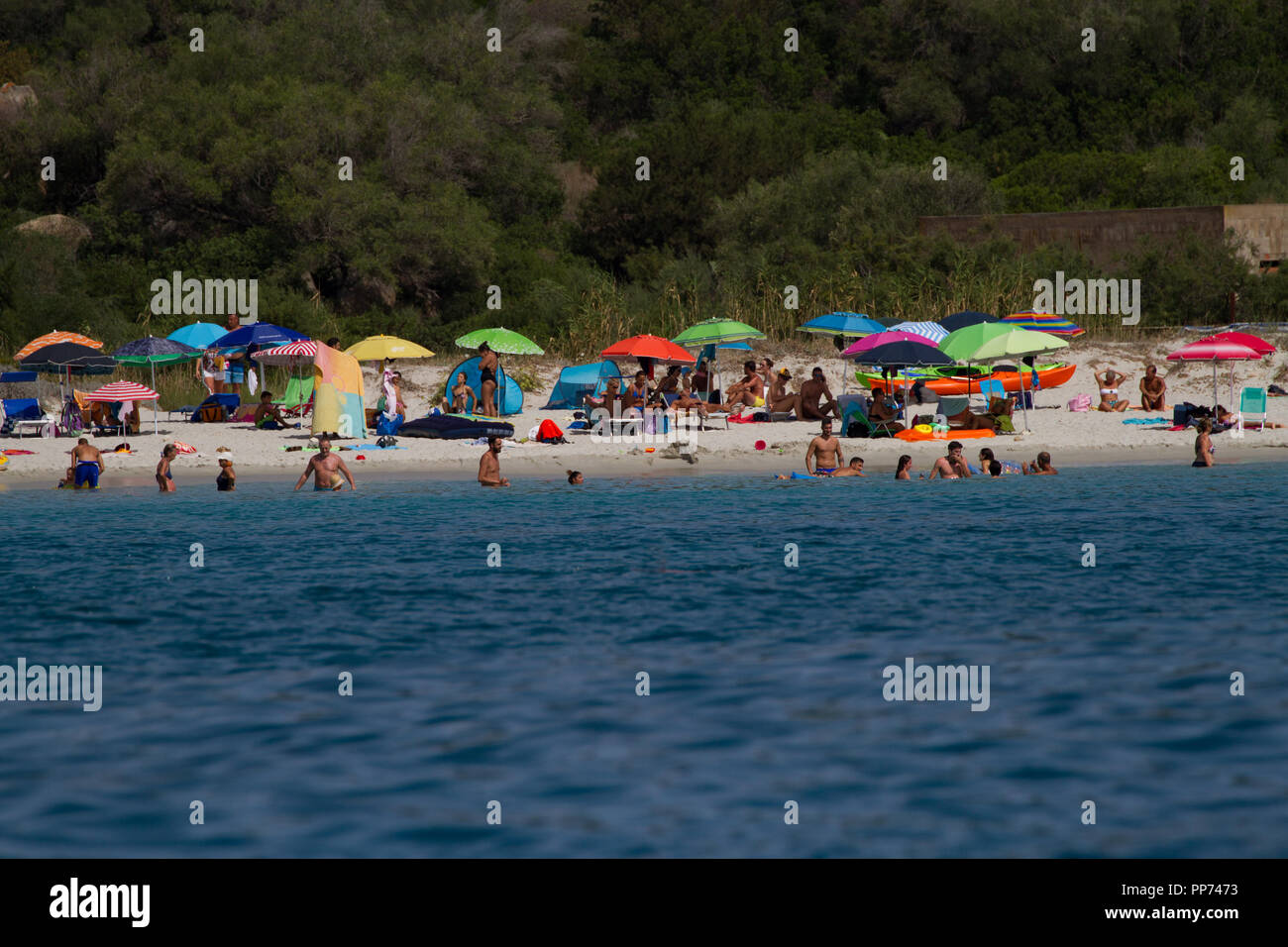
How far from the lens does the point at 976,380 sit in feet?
85.5

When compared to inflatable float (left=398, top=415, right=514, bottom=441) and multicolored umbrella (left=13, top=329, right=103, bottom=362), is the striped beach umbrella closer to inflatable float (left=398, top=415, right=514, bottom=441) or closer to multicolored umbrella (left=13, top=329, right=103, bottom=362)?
multicolored umbrella (left=13, top=329, right=103, bottom=362)

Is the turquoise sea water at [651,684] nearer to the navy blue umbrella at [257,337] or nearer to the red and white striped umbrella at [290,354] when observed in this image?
the red and white striped umbrella at [290,354]

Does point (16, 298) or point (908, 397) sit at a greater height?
point (16, 298)

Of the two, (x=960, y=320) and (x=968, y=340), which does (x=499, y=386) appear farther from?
(x=960, y=320)

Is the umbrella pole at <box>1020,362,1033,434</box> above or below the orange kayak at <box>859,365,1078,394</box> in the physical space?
below

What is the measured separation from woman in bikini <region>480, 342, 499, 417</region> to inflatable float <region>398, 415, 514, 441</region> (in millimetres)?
852

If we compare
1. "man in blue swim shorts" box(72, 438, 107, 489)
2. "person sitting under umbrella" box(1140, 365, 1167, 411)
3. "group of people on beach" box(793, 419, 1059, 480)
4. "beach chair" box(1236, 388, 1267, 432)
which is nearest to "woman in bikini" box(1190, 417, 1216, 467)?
"group of people on beach" box(793, 419, 1059, 480)

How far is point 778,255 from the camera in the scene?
38.2 meters

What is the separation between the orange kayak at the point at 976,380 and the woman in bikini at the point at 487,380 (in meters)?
6.49

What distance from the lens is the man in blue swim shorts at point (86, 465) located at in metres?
19.9

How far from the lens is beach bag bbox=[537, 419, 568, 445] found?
23.7 m
